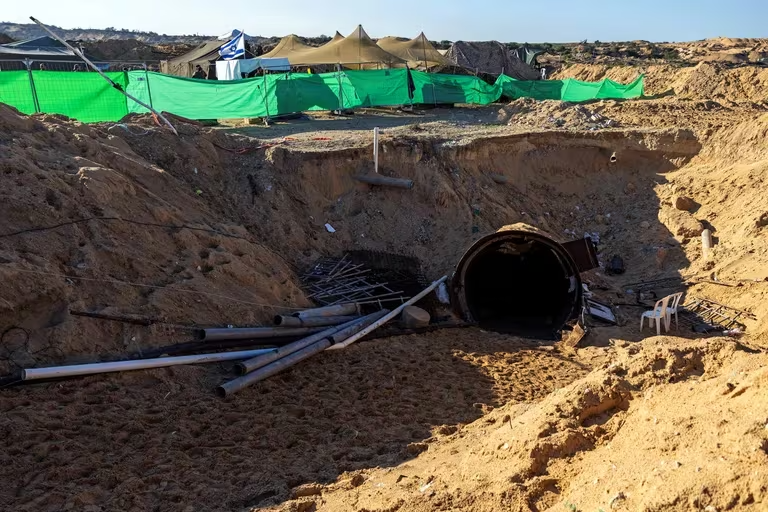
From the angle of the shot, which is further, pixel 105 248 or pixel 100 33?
pixel 100 33

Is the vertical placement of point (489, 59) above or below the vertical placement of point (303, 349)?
above

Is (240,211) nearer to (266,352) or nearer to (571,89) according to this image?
(266,352)

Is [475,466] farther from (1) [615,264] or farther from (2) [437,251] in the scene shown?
(1) [615,264]

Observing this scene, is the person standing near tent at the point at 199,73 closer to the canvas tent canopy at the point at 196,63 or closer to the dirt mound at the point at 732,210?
the canvas tent canopy at the point at 196,63

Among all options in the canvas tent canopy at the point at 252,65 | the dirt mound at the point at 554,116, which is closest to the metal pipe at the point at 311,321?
the dirt mound at the point at 554,116

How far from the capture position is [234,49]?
95.9ft

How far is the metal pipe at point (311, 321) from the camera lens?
965 cm

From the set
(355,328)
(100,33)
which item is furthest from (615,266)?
(100,33)

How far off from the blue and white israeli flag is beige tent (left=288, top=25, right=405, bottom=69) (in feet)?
8.21

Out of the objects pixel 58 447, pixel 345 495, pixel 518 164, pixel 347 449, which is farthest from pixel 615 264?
pixel 58 447

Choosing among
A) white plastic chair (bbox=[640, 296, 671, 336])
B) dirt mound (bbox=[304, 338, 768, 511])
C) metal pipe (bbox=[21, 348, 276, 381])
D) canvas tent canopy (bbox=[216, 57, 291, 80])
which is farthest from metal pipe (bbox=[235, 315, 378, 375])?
canvas tent canopy (bbox=[216, 57, 291, 80])

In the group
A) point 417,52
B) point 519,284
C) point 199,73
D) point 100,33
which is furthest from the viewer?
point 100,33

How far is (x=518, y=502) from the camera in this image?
460cm

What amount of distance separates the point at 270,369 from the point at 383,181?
6.35 m
